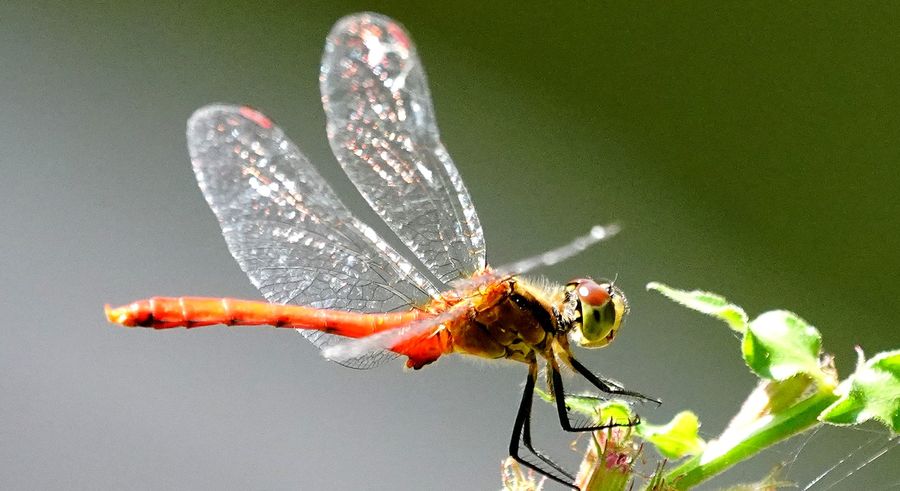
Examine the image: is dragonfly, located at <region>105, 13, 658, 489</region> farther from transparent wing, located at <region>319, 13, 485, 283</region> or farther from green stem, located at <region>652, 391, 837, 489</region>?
green stem, located at <region>652, 391, 837, 489</region>

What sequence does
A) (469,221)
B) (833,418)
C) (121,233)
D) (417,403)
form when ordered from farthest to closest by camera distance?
(417,403) < (121,233) < (469,221) < (833,418)

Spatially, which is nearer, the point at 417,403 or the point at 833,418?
the point at 833,418

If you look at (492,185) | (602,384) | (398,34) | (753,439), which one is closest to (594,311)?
(602,384)

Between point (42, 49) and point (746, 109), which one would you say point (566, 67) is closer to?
point (746, 109)

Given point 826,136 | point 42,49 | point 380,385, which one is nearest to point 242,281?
point 380,385

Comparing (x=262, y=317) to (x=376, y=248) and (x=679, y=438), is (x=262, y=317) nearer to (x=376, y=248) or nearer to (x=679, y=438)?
(x=376, y=248)

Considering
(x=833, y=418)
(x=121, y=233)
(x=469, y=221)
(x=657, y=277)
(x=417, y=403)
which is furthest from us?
(x=657, y=277)

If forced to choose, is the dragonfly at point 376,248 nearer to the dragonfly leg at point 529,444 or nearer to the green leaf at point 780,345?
the dragonfly leg at point 529,444
